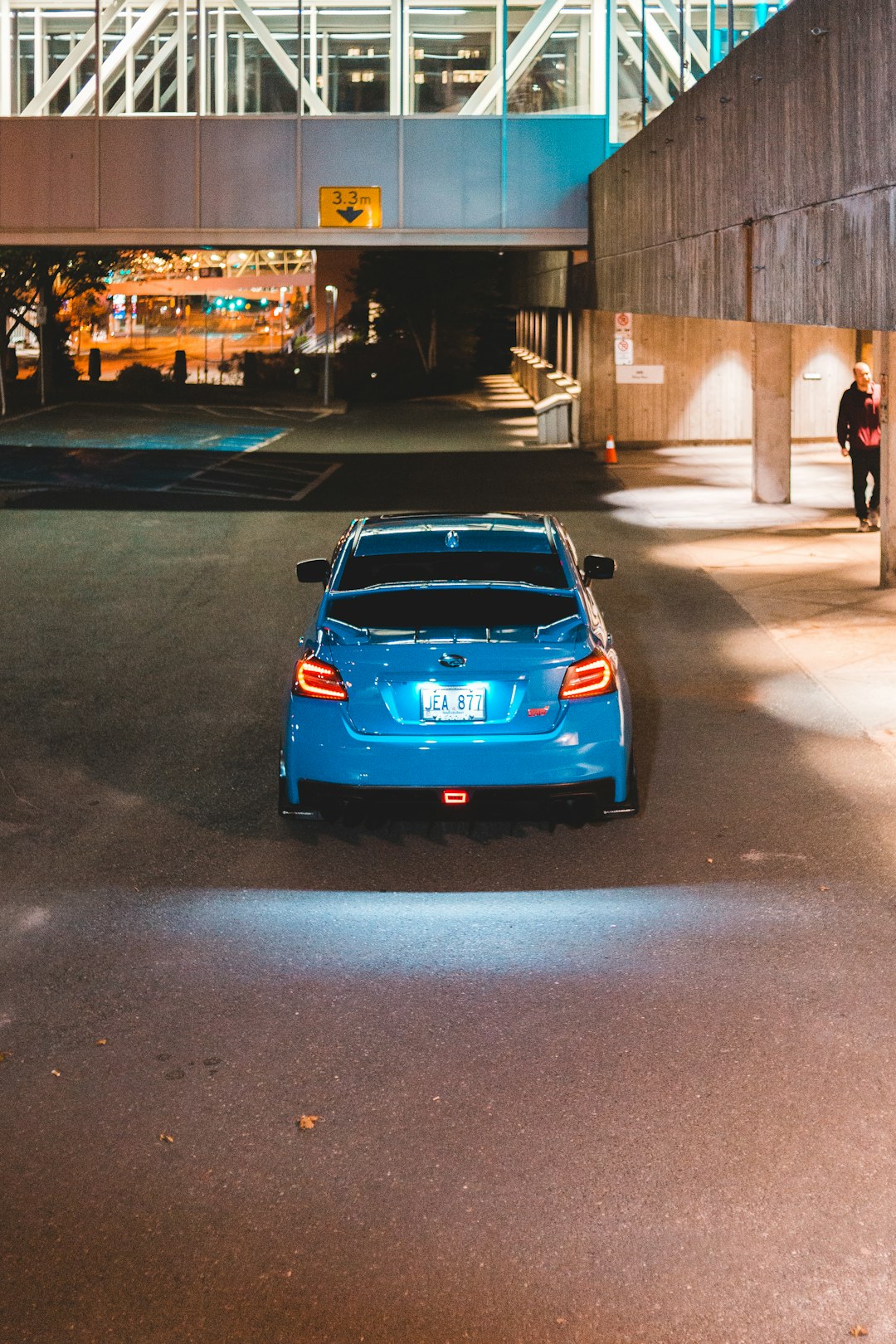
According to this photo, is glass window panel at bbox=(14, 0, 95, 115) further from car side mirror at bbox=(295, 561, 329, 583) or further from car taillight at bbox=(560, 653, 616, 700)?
car taillight at bbox=(560, 653, 616, 700)

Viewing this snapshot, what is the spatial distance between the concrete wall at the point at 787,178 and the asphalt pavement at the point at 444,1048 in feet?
14.2

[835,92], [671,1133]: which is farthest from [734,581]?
[671,1133]

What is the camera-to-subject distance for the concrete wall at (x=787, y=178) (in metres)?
Answer: 12.8

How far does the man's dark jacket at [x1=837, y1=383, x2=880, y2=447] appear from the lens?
19.8 meters

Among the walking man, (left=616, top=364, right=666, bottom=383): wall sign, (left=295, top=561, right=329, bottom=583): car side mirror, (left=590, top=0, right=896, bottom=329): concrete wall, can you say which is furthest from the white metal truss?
(left=295, top=561, right=329, bottom=583): car side mirror

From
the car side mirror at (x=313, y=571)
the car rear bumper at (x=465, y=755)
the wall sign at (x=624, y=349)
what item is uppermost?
the wall sign at (x=624, y=349)

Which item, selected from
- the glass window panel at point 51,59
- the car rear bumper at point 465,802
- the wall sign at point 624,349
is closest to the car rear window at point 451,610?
the car rear bumper at point 465,802

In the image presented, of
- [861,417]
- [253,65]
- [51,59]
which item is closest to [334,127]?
[253,65]

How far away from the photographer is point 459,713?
7.97m

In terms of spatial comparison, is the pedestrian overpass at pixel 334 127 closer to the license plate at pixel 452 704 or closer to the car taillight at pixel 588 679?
the car taillight at pixel 588 679

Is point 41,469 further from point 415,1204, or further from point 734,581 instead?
point 415,1204

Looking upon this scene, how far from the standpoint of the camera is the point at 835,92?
13750 mm

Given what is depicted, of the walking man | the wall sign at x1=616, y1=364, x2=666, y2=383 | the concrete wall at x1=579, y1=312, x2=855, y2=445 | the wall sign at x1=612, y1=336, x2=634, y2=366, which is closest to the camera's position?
the walking man

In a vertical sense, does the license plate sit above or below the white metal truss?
below
